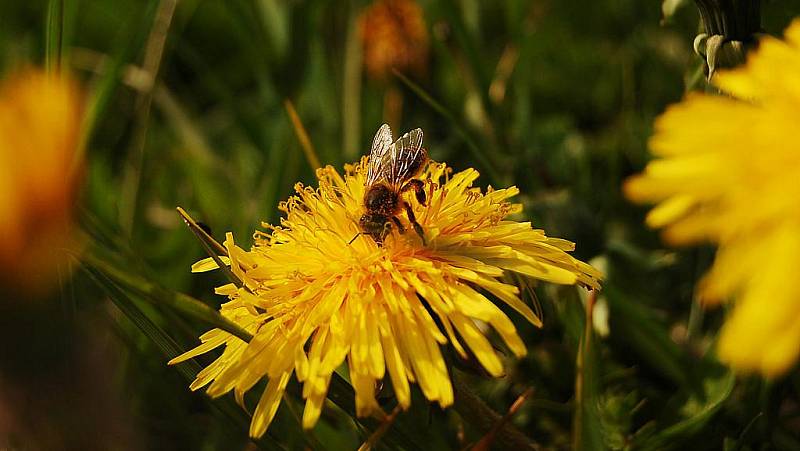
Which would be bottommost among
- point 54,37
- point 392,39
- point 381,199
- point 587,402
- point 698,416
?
point 698,416

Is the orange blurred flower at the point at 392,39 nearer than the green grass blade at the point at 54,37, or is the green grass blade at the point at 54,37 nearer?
the green grass blade at the point at 54,37

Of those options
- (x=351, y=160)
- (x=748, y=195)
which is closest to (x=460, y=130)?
(x=351, y=160)

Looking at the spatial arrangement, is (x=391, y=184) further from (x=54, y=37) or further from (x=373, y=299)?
(x=54, y=37)

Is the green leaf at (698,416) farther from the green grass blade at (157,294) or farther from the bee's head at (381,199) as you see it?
the green grass blade at (157,294)

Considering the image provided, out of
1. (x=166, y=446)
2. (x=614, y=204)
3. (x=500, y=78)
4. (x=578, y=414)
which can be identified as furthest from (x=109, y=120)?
(x=578, y=414)

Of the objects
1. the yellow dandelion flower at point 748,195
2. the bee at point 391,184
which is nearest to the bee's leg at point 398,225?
the bee at point 391,184
